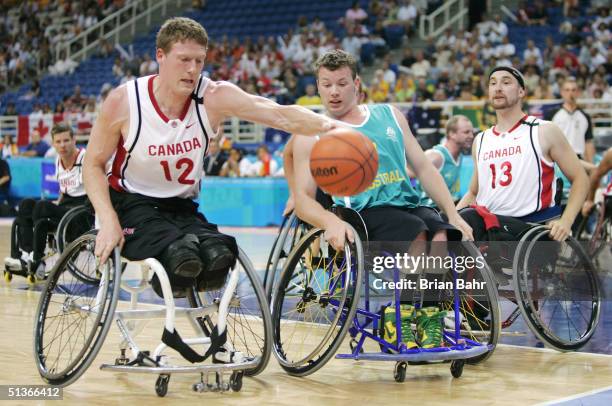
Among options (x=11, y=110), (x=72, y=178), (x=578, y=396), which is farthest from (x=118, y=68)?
(x=578, y=396)

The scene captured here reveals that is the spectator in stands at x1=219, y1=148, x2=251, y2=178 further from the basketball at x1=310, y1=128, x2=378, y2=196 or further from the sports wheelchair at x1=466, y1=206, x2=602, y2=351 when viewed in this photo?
the basketball at x1=310, y1=128, x2=378, y2=196

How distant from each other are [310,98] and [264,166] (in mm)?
2353

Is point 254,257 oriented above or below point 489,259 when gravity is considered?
below

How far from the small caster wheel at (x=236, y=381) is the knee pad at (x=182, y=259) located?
0.43 metres

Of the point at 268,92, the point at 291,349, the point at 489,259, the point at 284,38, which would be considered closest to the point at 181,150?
the point at 291,349

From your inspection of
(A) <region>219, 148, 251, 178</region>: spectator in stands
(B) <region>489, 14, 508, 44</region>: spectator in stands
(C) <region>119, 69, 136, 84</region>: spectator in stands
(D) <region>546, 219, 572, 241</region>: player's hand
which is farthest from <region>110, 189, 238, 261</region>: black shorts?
(C) <region>119, 69, 136, 84</region>: spectator in stands

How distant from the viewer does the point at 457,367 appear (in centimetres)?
440

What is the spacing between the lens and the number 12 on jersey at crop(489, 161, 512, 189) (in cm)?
547

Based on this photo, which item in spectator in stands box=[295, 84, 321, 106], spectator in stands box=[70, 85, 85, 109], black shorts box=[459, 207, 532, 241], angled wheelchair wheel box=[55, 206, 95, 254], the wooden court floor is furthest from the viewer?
spectator in stands box=[70, 85, 85, 109]

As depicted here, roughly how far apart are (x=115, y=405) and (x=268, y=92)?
14072 millimetres

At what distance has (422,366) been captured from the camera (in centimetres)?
473

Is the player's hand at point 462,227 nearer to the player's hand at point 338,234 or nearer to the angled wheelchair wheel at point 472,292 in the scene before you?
the angled wheelchair wheel at point 472,292

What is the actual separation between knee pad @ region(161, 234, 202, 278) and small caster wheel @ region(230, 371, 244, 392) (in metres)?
0.43

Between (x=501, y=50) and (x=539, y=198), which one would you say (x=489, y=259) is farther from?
(x=501, y=50)
